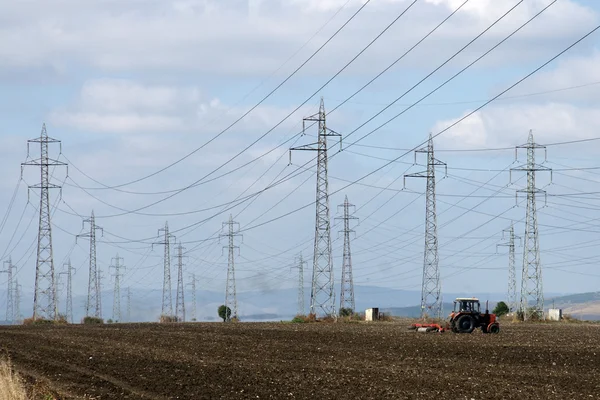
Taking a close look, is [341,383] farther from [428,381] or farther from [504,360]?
[504,360]

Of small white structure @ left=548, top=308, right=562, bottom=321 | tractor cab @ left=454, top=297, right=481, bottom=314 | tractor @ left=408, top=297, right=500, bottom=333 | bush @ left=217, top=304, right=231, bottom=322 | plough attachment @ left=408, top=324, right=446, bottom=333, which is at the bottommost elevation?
bush @ left=217, top=304, right=231, bottom=322

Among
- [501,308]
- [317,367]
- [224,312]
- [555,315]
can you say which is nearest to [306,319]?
[555,315]

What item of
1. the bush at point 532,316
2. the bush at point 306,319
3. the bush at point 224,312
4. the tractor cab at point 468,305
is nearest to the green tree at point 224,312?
the bush at point 224,312

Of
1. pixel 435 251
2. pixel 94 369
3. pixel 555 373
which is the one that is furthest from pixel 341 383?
pixel 435 251

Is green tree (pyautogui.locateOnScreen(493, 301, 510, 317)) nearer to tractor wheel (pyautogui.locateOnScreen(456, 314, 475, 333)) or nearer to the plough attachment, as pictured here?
the plough attachment

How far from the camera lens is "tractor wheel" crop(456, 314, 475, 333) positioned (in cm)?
6206

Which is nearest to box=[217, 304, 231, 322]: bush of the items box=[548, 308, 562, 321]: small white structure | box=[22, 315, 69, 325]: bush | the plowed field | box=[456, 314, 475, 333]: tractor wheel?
box=[22, 315, 69, 325]: bush

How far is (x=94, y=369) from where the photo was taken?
36125 millimetres

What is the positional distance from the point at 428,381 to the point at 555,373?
5462 mm

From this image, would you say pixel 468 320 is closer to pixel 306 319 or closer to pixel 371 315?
pixel 306 319

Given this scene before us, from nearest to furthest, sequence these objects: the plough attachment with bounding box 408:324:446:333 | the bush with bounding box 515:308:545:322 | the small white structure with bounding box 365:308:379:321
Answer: the plough attachment with bounding box 408:324:446:333, the small white structure with bounding box 365:308:379:321, the bush with bounding box 515:308:545:322

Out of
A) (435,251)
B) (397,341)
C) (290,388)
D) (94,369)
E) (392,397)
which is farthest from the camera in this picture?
(435,251)

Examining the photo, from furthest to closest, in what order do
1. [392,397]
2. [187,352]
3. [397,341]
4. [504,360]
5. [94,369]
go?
[397,341] < [187,352] < [504,360] < [94,369] < [392,397]

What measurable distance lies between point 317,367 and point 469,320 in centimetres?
2857
